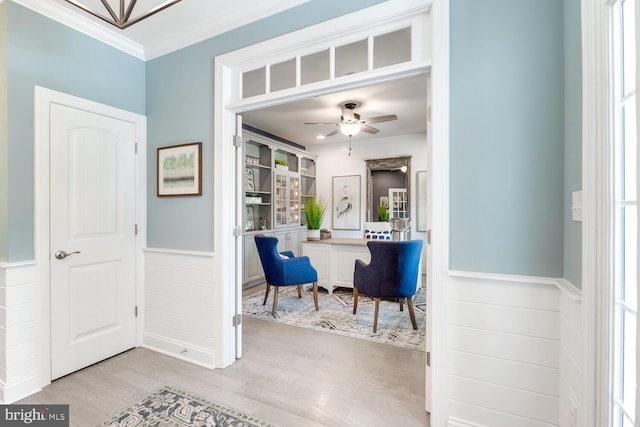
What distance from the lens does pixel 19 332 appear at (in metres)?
1.98

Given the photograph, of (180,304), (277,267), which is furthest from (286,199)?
(180,304)

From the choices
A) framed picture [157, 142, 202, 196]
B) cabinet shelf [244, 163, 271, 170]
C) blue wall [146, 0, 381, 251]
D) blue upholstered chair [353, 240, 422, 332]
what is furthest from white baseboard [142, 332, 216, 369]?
cabinet shelf [244, 163, 271, 170]

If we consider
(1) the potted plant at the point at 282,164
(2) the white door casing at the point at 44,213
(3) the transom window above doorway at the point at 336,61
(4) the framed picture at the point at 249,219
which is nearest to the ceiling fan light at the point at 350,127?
(1) the potted plant at the point at 282,164

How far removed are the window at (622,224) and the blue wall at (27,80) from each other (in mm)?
3180

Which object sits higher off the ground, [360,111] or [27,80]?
[360,111]

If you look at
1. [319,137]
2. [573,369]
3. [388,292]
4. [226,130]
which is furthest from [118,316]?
[319,137]

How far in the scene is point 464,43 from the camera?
1609 mm

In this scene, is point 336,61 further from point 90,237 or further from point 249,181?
point 249,181

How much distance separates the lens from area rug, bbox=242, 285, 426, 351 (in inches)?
117

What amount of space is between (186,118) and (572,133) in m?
2.66

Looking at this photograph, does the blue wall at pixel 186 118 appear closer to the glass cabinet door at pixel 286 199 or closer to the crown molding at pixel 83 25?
the crown molding at pixel 83 25

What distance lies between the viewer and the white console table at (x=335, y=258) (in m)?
4.31

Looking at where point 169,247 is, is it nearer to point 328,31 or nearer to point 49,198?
point 49,198

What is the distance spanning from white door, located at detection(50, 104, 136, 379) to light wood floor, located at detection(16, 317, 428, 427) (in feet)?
0.77
